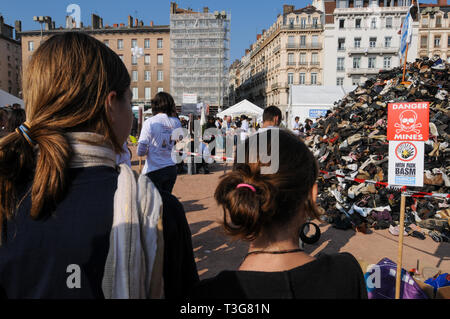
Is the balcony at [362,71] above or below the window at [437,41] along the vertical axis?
below

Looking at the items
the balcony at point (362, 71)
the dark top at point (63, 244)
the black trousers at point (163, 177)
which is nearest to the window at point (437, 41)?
the balcony at point (362, 71)

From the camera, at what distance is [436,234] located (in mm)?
6059

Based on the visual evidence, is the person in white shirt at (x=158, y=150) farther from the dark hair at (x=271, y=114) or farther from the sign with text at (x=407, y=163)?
the sign with text at (x=407, y=163)

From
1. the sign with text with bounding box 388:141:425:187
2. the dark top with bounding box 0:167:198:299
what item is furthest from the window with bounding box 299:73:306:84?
the dark top with bounding box 0:167:198:299

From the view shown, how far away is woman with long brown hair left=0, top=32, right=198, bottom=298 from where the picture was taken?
1017mm

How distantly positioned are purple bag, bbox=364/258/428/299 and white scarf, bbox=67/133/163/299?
281cm

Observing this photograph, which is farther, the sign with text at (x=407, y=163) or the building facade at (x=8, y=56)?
the building facade at (x=8, y=56)

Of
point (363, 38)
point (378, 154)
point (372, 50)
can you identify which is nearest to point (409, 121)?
point (378, 154)

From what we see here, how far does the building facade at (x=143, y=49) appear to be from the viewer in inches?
2354

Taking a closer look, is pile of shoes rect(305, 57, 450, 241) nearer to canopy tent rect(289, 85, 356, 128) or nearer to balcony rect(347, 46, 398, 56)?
A: canopy tent rect(289, 85, 356, 128)

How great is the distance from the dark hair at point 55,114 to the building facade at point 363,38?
57.8 meters

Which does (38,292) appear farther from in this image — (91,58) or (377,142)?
(377,142)

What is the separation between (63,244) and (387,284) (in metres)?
3.27
